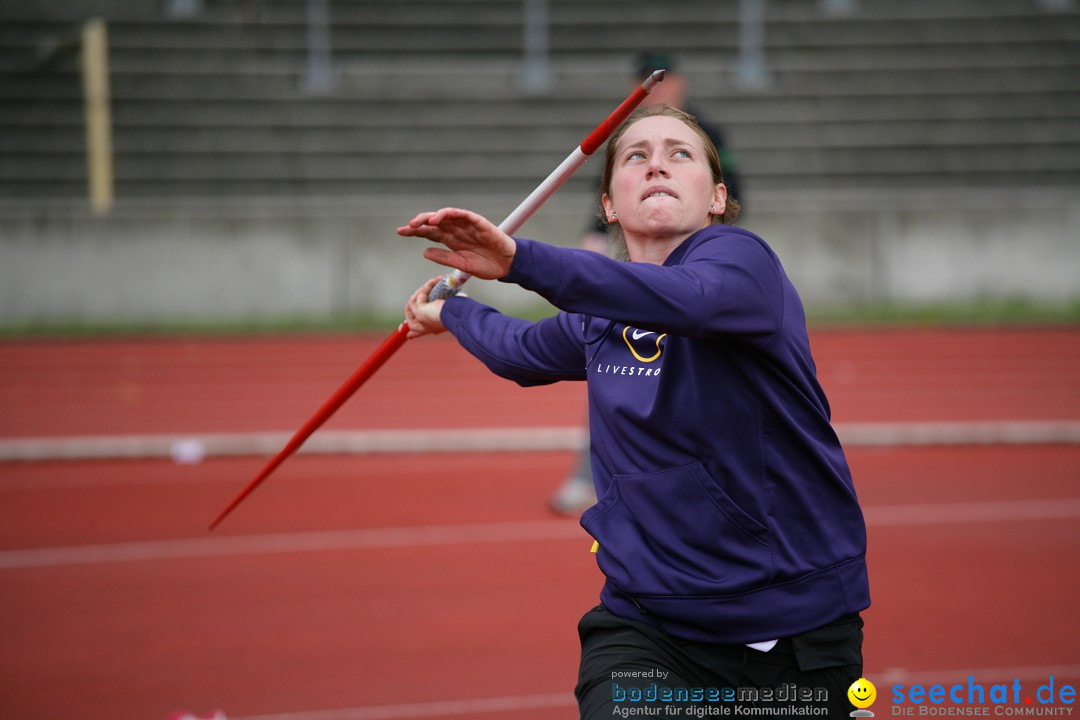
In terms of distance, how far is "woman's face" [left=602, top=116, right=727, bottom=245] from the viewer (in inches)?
106

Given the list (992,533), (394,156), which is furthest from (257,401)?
(394,156)

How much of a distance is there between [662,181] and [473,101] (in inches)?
641

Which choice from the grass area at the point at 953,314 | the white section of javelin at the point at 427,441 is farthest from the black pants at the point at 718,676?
the grass area at the point at 953,314

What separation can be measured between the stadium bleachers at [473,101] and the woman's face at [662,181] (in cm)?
1523

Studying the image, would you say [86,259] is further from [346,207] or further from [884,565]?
[884,565]

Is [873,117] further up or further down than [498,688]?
further up

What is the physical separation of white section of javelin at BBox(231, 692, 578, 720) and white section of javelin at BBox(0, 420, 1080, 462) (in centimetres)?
430

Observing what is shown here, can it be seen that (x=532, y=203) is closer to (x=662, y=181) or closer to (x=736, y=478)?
(x=662, y=181)

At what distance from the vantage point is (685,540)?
Result: 8.39 feet

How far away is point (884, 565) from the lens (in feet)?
20.0

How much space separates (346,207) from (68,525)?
9.19 metres

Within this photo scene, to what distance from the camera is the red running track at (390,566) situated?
15.5ft

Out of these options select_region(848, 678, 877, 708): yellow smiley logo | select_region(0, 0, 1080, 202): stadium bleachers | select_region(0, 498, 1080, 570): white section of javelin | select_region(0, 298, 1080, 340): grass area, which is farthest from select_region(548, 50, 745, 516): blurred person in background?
select_region(0, 0, 1080, 202): stadium bleachers

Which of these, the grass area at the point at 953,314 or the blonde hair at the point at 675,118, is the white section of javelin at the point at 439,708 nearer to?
the blonde hair at the point at 675,118
